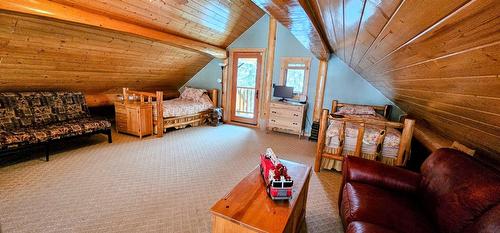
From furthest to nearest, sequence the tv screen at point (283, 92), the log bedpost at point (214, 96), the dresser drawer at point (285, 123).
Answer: the log bedpost at point (214, 96), the tv screen at point (283, 92), the dresser drawer at point (285, 123)

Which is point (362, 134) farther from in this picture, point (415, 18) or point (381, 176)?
point (415, 18)

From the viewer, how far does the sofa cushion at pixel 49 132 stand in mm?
2600

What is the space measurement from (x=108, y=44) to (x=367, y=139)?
13.1 feet

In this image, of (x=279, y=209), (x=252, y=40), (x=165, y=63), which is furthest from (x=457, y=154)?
(x=165, y=63)

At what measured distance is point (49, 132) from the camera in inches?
114

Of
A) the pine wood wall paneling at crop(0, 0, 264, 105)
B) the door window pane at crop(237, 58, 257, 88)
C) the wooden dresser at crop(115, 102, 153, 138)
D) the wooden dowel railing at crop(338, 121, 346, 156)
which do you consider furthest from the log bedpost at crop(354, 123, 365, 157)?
the wooden dresser at crop(115, 102, 153, 138)

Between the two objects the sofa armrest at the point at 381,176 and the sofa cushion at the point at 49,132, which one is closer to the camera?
the sofa armrest at the point at 381,176

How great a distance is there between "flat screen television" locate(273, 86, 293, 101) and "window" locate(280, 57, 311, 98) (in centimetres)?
22

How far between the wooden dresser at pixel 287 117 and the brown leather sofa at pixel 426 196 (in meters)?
2.67

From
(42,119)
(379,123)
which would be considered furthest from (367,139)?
(42,119)

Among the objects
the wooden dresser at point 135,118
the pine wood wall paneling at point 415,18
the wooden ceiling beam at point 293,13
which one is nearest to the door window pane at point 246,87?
the wooden dresser at point 135,118

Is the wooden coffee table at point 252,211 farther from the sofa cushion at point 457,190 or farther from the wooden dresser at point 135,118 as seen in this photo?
the wooden dresser at point 135,118

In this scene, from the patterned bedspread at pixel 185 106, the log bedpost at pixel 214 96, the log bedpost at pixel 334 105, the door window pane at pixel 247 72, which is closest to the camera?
the log bedpost at pixel 334 105

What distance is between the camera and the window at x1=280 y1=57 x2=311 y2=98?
4750 millimetres
